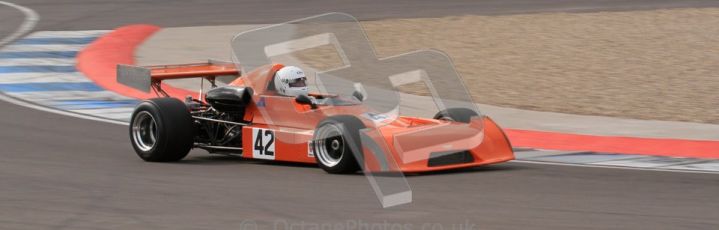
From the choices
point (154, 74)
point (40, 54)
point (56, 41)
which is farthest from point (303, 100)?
point (56, 41)

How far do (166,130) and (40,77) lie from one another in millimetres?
6917

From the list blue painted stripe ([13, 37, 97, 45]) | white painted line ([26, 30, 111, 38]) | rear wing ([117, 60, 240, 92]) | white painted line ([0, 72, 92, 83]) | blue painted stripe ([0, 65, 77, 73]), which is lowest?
white painted line ([0, 72, 92, 83])

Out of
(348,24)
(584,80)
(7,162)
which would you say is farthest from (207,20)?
(7,162)

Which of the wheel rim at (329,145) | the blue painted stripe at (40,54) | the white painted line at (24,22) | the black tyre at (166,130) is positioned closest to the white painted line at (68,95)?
the blue painted stripe at (40,54)

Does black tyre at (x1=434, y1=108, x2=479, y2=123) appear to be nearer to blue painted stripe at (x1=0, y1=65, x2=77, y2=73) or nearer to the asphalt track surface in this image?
the asphalt track surface

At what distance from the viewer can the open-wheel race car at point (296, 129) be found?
10.8 metres

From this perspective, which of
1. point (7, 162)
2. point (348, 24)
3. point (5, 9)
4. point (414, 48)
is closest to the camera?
point (7, 162)

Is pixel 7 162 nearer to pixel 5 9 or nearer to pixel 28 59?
pixel 28 59

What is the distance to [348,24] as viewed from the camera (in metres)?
23.6

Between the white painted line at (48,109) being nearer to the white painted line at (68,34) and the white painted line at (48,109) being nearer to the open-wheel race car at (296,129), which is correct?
the open-wheel race car at (296,129)

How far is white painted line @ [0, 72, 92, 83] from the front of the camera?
18.0 m

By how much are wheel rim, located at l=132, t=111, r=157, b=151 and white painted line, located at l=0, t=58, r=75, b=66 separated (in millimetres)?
7488

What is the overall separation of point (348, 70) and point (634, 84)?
13.7ft

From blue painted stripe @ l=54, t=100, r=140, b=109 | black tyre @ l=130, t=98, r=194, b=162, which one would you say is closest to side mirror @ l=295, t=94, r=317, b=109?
black tyre @ l=130, t=98, r=194, b=162
